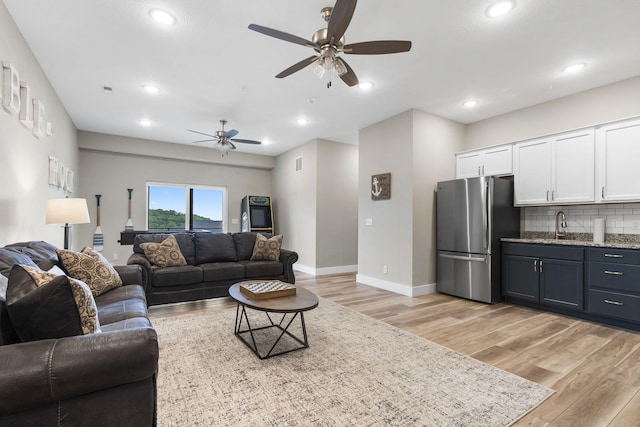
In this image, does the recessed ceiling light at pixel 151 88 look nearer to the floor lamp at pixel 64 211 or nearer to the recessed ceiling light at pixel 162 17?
the recessed ceiling light at pixel 162 17

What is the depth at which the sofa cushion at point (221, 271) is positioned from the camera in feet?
13.0

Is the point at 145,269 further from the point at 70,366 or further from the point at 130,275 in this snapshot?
the point at 70,366

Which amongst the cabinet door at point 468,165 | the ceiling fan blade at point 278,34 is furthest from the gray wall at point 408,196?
the ceiling fan blade at point 278,34

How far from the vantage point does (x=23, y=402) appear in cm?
105

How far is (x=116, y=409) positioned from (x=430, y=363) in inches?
83.0

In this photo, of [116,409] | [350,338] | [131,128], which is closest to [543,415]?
[350,338]

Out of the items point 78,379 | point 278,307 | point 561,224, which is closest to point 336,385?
point 278,307

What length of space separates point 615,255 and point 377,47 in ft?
11.1

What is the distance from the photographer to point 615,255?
3.27 meters

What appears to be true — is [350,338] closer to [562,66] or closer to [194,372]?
[194,372]

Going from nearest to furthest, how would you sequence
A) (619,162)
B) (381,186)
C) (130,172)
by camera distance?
(619,162), (381,186), (130,172)

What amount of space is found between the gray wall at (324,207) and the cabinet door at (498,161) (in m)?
2.79

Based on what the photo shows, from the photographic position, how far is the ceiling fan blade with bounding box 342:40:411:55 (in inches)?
88.9

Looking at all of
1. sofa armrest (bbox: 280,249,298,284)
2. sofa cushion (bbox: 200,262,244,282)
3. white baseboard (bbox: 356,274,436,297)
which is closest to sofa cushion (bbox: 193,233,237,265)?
sofa cushion (bbox: 200,262,244,282)
